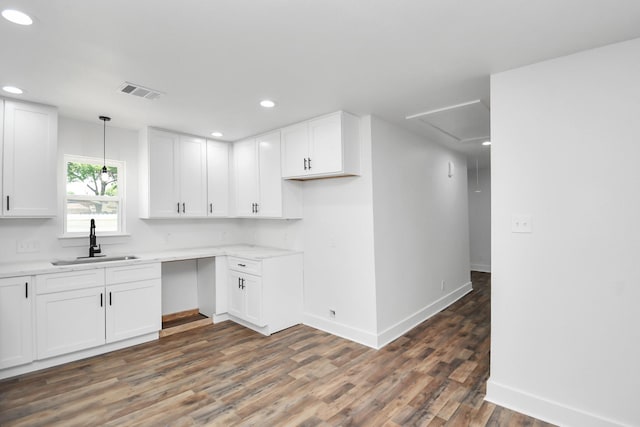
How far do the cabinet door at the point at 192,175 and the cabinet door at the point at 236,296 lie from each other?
1.01 meters

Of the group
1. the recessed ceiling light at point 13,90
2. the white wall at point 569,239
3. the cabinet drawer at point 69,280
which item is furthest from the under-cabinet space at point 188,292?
the white wall at point 569,239

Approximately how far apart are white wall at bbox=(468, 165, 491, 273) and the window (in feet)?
22.7

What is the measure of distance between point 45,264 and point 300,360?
277 cm

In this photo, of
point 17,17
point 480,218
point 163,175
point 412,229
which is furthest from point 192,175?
point 480,218

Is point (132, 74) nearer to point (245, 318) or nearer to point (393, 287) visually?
point (245, 318)

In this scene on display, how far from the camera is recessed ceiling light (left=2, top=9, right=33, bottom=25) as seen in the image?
1711 mm

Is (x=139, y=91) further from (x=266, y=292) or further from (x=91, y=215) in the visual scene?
(x=266, y=292)

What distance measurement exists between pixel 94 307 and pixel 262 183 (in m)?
2.28

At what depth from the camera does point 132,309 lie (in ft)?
11.4

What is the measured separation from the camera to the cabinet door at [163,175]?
13.0 ft

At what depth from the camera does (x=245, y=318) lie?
13.1ft

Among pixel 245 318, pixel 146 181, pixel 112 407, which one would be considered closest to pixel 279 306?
pixel 245 318

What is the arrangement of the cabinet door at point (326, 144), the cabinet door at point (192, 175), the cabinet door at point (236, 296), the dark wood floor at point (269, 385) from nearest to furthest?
1. the dark wood floor at point (269, 385)
2. the cabinet door at point (326, 144)
3. the cabinet door at point (236, 296)
4. the cabinet door at point (192, 175)

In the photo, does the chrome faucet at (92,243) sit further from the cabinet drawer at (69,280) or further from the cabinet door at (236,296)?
the cabinet door at (236,296)
